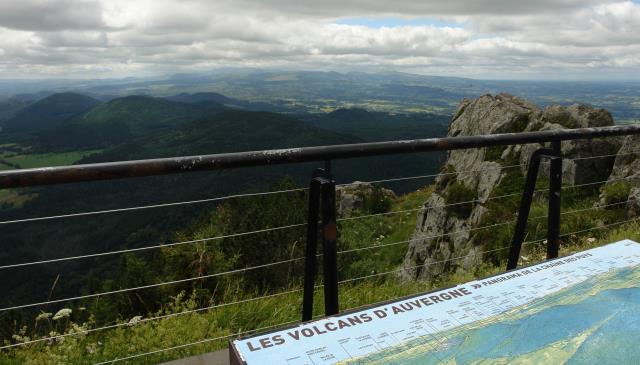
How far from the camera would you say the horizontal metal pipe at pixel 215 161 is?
2.15m

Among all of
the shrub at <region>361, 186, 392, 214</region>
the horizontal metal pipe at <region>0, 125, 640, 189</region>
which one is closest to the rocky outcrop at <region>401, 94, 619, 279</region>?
the horizontal metal pipe at <region>0, 125, 640, 189</region>

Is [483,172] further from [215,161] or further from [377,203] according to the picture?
[377,203]

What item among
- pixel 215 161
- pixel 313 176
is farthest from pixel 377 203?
pixel 215 161

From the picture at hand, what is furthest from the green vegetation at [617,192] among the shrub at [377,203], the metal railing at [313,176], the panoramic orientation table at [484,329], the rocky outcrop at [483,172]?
the shrub at [377,203]

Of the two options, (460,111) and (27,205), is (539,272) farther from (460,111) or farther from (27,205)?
(27,205)

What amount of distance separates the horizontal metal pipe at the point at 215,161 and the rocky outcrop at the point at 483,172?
20.2 ft

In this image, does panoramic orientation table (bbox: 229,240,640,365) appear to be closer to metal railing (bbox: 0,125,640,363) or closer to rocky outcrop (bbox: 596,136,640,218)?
metal railing (bbox: 0,125,640,363)

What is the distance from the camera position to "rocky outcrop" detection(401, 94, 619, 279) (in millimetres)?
11348

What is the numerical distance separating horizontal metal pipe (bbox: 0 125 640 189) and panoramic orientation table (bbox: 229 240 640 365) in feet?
3.12

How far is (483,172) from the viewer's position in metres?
13.6

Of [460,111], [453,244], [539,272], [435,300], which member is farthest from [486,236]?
[460,111]

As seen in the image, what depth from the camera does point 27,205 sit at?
144m

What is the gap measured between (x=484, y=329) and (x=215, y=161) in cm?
167

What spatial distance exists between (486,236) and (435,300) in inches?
329
